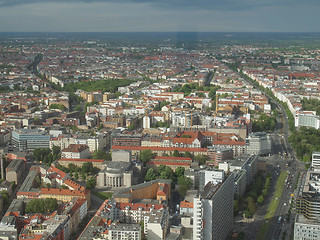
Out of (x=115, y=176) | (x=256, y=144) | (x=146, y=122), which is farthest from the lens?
(x=146, y=122)

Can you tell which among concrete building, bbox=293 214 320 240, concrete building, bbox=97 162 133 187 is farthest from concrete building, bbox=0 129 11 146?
concrete building, bbox=293 214 320 240

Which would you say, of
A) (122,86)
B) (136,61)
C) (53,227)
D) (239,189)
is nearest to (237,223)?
A: (239,189)

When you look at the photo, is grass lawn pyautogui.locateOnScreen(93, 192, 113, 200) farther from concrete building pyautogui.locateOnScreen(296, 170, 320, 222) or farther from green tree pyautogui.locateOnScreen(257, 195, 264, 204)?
concrete building pyautogui.locateOnScreen(296, 170, 320, 222)

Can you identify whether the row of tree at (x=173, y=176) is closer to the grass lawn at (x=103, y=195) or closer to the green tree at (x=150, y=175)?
the green tree at (x=150, y=175)

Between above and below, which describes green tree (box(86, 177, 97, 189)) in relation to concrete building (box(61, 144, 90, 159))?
below

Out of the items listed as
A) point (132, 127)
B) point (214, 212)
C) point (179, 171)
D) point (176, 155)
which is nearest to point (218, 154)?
point (176, 155)

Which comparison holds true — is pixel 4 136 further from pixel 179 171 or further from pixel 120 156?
pixel 179 171

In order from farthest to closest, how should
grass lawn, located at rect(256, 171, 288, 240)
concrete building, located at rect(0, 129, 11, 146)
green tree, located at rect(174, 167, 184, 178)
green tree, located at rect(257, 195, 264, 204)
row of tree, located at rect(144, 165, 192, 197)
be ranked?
concrete building, located at rect(0, 129, 11, 146) → green tree, located at rect(174, 167, 184, 178) → row of tree, located at rect(144, 165, 192, 197) → green tree, located at rect(257, 195, 264, 204) → grass lawn, located at rect(256, 171, 288, 240)
